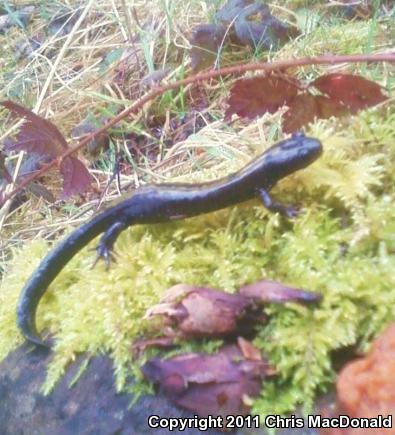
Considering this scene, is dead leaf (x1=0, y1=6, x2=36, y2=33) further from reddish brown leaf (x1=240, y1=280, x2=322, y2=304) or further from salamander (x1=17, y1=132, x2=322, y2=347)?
reddish brown leaf (x1=240, y1=280, x2=322, y2=304)

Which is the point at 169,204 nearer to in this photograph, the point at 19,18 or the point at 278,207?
the point at 278,207

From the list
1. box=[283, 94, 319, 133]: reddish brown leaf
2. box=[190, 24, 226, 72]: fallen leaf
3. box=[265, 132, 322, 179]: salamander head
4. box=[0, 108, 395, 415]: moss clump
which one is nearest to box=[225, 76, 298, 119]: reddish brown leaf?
box=[283, 94, 319, 133]: reddish brown leaf

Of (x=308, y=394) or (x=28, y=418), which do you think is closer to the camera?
(x=308, y=394)

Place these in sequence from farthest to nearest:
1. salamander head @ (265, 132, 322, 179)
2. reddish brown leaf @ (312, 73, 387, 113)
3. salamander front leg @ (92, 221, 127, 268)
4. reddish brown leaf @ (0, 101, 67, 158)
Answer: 1. reddish brown leaf @ (0, 101, 67, 158)
2. salamander front leg @ (92, 221, 127, 268)
3. salamander head @ (265, 132, 322, 179)
4. reddish brown leaf @ (312, 73, 387, 113)

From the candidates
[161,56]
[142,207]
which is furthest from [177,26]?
[142,207]

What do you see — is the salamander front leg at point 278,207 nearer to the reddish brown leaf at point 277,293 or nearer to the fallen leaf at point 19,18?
the reddish brown leaf at point 277,293

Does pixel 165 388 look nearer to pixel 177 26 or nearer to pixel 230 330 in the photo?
pixel 230 330

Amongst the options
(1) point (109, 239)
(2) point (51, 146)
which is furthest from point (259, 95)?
(2) point (51, 146)
